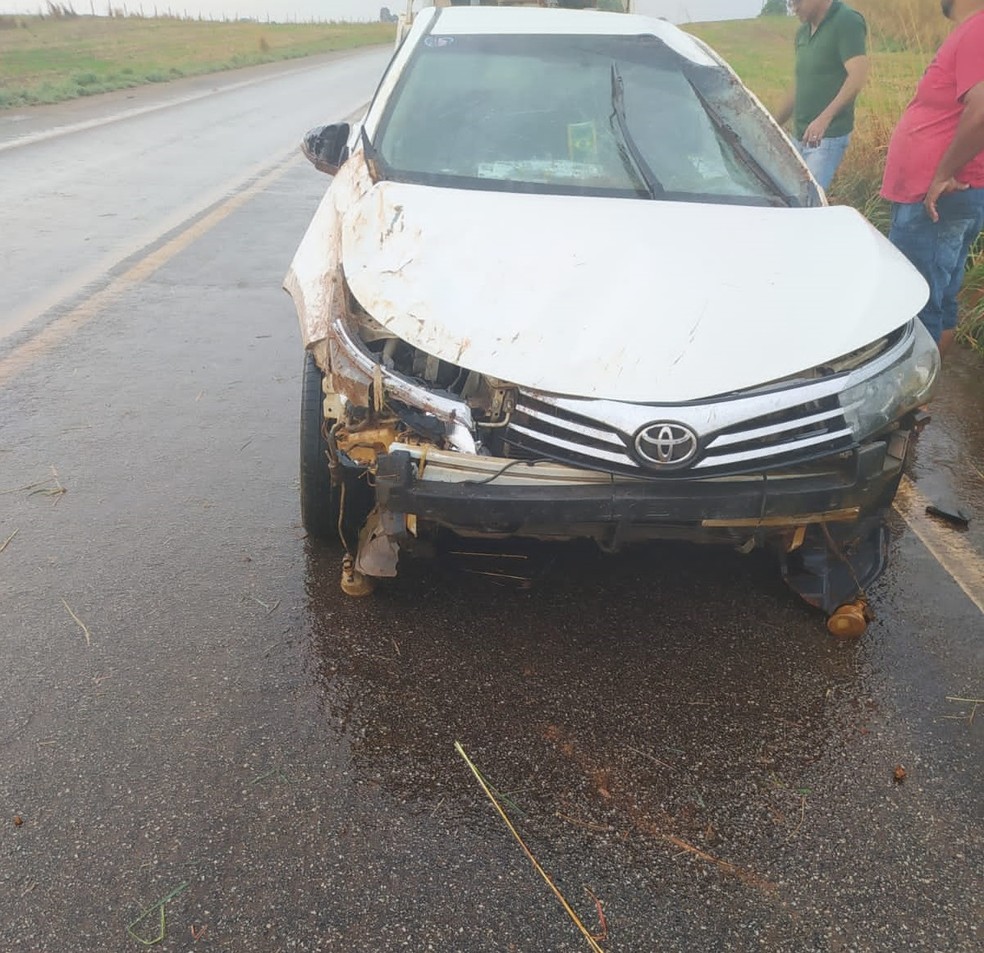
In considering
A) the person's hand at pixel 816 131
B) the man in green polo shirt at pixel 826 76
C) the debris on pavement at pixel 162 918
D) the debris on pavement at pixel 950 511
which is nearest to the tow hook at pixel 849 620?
the debris on pavement at pixel 950 511

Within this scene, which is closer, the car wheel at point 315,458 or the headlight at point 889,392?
the headlight at point 889,392

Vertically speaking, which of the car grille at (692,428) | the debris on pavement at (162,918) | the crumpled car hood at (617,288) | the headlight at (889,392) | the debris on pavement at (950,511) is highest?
the crumpled car hood at (617,288)

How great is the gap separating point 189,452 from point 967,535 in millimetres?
3297

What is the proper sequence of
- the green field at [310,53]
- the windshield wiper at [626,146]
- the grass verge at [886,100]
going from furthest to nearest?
the green field at [310,53]
the grass verge at [886,100]
the windshield wiper at [626,146]

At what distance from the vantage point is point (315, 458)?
2.95 metres

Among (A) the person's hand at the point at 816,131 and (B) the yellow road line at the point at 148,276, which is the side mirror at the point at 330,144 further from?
(A) the person's hand at the point at 816,131

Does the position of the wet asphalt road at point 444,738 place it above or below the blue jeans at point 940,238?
below

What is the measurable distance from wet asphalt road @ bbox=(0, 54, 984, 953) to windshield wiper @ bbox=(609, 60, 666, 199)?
1486 millimetres

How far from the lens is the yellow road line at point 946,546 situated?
3.22m

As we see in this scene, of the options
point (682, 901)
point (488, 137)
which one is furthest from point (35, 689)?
point (488, 137)

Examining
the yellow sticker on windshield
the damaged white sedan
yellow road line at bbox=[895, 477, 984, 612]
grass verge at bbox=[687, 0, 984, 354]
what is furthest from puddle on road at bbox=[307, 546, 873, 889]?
grass verge at bbox=[687, 0, 984, 354]

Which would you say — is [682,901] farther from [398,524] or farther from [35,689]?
[35,689]

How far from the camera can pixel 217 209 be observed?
8523 millimetres

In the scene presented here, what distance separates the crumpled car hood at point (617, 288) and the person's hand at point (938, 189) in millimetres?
1126
